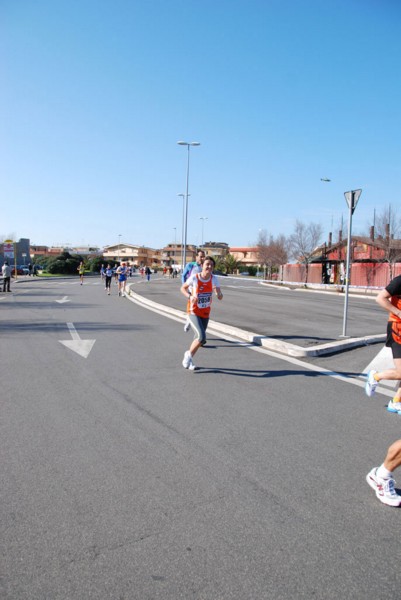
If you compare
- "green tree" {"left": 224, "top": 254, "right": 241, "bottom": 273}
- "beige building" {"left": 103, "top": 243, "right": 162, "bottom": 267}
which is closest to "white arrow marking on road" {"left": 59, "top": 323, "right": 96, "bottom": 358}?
"green tree" {"left": 224, "top": 254, "right": 241, "bottom": 273}

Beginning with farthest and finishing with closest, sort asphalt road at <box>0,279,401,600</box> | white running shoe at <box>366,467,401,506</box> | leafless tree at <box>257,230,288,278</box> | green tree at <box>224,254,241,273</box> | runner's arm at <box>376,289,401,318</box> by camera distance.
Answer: green tree at <box>224,254,241,273</box>
leafless tree at <box>257,230,288,278</box>
runner's arm at <box>376,289,401,318</box>
white running shoe at <box>366,467,401,506</box>
asphalt road at <box>0,279,401,600</box>

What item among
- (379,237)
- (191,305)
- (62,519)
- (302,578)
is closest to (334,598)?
(302,578)

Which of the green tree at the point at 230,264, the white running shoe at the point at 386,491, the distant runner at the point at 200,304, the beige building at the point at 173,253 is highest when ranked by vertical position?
the beige building at the point at 173,253

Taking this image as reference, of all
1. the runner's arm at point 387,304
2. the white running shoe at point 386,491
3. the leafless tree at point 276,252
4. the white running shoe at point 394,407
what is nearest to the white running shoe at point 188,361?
the white running shoe at point 394,407

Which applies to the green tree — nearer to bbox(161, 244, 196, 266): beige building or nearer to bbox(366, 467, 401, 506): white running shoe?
bbox(161, 244, 196, 266): beige building

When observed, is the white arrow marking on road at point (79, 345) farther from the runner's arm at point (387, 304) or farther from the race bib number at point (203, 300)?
the runner's arm at point (387, 304)

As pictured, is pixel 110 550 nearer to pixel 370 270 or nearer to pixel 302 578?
pixel 302 578

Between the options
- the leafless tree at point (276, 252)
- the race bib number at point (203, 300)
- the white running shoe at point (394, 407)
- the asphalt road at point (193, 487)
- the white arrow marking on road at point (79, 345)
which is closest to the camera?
the asphalt road at point (193, 487)

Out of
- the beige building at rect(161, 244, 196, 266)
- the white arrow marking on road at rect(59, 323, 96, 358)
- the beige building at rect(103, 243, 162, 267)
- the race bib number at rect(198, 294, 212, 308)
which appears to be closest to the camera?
the race bib number at rect(198, 294, 212, 308)

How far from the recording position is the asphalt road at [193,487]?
2.50 meters

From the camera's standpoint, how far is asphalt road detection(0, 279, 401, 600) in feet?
8.20

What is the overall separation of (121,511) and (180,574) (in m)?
0.74

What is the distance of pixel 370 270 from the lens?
131 ft

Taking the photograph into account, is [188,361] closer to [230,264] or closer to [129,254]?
[230,264]
